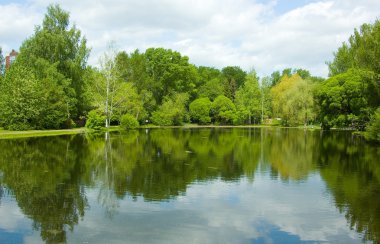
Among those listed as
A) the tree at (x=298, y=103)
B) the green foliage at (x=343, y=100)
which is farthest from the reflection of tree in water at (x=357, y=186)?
the tree at (x=298, y=103)

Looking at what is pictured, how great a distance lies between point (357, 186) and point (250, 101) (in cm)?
7380

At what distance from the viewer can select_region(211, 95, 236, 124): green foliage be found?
85.4 m

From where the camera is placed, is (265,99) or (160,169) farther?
(265,99)

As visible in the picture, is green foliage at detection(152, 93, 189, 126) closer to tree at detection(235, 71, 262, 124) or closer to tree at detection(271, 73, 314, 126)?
tree at detection(235, 71, 262, 124)

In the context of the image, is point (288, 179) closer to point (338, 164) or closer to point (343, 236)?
point (338, 164)

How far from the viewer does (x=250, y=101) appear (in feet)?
290

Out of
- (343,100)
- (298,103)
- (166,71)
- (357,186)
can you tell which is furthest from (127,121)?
(357,186)

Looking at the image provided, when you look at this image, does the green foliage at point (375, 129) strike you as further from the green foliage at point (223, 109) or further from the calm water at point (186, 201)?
the green foliage at point (223, 109)

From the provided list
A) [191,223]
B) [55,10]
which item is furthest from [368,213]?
[55,10]

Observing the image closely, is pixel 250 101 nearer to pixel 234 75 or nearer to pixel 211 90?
pixel 211 90

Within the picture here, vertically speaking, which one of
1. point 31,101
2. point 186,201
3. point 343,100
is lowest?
point 186,201

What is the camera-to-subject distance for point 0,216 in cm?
1070

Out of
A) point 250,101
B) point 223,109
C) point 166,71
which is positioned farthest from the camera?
point 250,101

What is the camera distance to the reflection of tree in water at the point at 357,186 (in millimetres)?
10484
